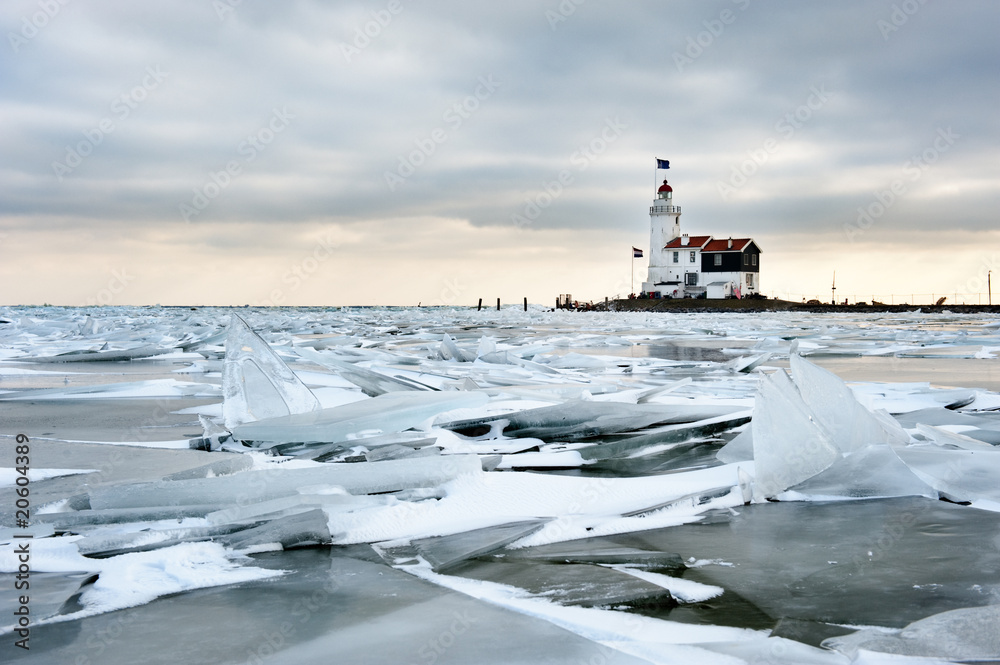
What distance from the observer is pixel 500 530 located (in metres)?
1.93

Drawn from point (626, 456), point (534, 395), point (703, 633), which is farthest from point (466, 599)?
point (534, 395)

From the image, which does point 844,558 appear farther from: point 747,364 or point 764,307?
point 764,307

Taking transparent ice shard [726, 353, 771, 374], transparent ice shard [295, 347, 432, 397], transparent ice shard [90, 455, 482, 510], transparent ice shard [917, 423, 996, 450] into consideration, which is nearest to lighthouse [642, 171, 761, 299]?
transparent ice shard [726, 353, 771, 374]

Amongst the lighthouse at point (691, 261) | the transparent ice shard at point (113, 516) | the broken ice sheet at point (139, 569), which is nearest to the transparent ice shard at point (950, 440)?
the broken ice sheet at point (139, 569)

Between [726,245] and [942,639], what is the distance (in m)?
52.5

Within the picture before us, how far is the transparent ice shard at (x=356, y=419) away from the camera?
3.02 metres

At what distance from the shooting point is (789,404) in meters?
2.29

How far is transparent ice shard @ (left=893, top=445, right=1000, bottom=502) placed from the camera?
7.32ft

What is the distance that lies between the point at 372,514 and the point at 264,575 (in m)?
0.41

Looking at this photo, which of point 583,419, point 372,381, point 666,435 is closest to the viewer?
point 666,435

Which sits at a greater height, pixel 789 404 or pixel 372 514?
pixel 789 404

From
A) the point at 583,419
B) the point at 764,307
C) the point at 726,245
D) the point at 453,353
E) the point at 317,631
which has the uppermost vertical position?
the point at 726,245


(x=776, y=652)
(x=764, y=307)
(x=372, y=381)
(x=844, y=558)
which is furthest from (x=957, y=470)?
(x=764, y=307)

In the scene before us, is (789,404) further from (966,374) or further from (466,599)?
(966,374)
